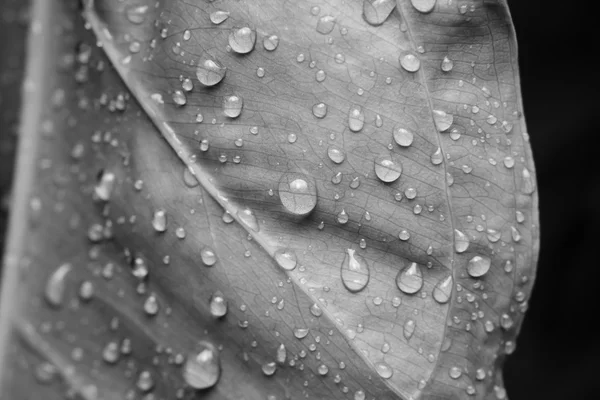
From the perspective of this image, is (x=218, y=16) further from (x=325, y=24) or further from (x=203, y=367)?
(x=203, y=367)

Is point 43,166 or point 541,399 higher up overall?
point 43,166

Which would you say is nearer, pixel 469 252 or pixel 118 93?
pixel 469 252

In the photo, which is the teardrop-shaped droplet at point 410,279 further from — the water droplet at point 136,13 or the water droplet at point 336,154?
the water droplet at point 136,13

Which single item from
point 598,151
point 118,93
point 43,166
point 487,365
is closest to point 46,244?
point 43,166

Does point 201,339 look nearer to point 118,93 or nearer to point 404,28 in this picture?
point 118,93

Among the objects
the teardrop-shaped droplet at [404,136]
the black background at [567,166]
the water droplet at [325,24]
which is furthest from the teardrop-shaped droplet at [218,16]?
the black background at [567,166]

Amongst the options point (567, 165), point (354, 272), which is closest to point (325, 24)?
point (354, 272)
